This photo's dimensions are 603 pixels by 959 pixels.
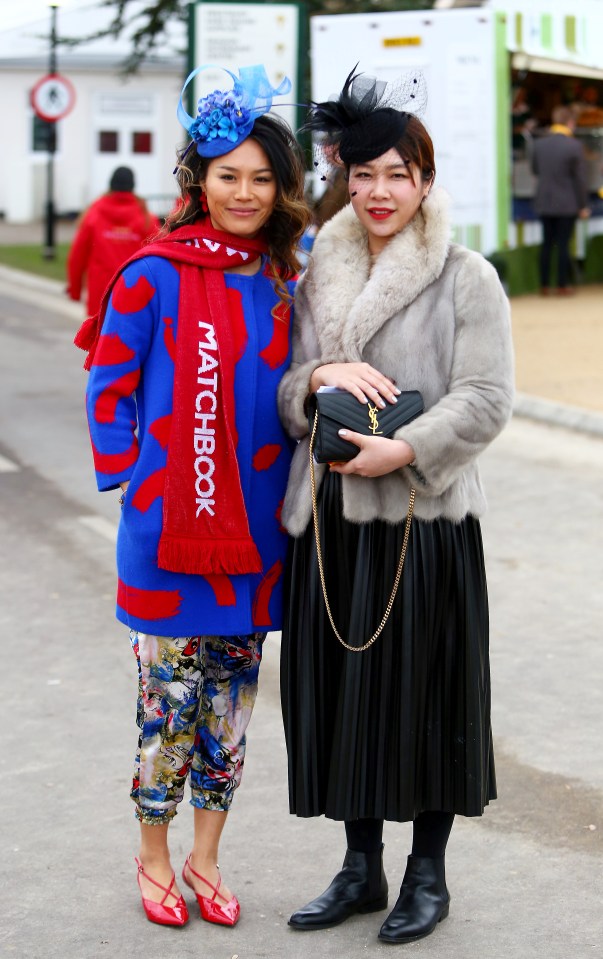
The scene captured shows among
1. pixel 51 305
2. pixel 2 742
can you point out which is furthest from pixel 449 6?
pixel 2 742

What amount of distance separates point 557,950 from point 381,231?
175 centimetres

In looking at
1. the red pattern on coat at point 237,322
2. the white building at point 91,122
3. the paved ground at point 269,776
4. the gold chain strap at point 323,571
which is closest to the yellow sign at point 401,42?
the paved ground at point 269,776

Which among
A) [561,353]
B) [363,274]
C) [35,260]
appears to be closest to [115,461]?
[363,274]

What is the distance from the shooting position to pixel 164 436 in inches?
134

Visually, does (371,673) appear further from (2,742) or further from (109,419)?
(2,742)

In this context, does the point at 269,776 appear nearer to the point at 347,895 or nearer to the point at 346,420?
the point at 347,895

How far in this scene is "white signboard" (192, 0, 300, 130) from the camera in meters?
14.1

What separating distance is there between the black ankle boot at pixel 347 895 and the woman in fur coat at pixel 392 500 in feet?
0.44

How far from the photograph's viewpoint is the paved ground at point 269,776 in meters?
3.60

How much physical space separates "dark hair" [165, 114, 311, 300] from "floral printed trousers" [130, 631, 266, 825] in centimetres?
88

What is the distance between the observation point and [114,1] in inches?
Result: 830

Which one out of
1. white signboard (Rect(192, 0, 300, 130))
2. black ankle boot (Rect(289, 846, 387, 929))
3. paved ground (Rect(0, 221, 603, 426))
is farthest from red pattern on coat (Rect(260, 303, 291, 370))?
white signboard (Rect(192, 0, 300, 130))

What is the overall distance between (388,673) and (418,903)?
598mm

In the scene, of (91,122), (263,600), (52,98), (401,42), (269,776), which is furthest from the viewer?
(91,122)
